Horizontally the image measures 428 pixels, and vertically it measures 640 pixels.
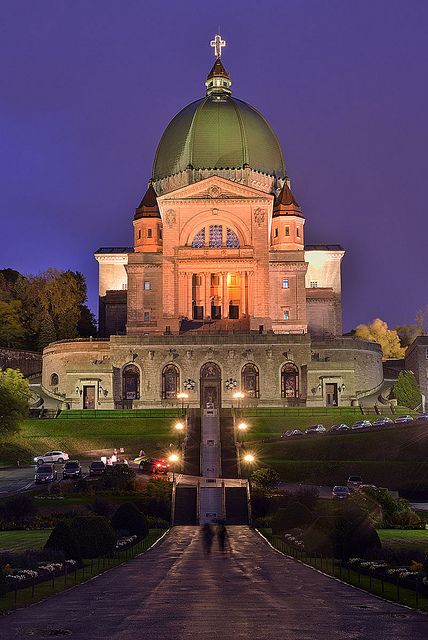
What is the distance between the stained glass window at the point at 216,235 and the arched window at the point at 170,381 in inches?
722

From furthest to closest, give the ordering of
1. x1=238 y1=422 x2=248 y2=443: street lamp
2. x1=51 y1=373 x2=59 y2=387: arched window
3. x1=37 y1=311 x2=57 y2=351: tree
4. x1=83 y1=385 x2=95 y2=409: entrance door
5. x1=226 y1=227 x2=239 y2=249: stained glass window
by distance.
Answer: x1=37 y1=311 x2=57 y2=351: tree, x1=226 y1=227 x2=239 y2=249: stained glass window, x1=51 y1=373 x2=59 y2=387: arched window, x1=83 y1=385 x2=95 y2=409: entrance door, x1=238 y1=422 x2=248 y2=443: street lamp

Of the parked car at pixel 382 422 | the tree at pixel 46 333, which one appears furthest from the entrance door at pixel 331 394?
the tree at pixel 46 333

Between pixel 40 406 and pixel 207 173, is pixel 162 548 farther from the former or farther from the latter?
pixel 207 173

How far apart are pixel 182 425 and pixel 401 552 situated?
52116mm

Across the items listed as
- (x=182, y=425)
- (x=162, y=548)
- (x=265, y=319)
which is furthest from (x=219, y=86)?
(x=162, y=548)

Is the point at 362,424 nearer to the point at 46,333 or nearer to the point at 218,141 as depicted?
the point at 218,141

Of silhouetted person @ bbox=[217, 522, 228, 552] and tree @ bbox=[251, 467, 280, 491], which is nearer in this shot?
silhouetted person @ bbox=[217, 522, 228, 552]

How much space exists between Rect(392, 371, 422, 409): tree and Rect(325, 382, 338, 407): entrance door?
5766 mm

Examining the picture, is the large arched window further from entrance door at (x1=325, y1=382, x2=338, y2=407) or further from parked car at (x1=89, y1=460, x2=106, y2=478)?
parked car at (x1=89, y1=460, x2=106, y2=478)

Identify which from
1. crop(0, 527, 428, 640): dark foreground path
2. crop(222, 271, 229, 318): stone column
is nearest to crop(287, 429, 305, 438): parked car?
crop(222, 271, 229, 318): stone column

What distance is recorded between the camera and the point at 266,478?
61812 millimetres

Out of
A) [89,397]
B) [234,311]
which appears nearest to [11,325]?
[89,397]

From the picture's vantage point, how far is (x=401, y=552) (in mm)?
29797

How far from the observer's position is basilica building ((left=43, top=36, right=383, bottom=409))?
97.6m
